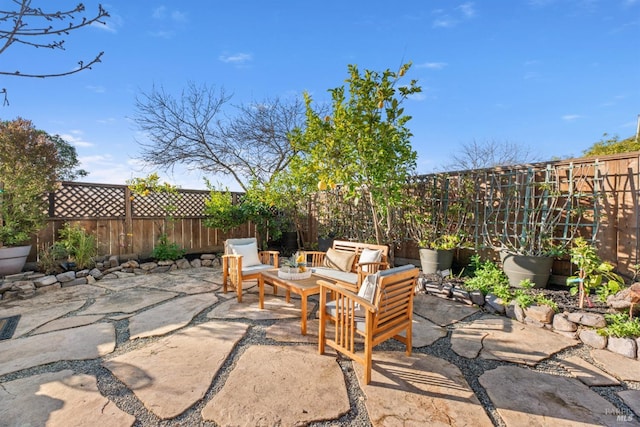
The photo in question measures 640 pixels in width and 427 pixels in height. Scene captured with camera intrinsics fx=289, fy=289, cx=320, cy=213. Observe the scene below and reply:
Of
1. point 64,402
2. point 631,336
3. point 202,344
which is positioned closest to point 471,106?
point 631,336

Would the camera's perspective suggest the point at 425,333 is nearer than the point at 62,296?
Yes

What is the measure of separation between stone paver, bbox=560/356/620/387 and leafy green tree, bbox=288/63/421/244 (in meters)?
2.50

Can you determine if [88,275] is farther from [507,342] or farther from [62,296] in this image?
[507,342]

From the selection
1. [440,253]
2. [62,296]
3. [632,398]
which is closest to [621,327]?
[632,398]

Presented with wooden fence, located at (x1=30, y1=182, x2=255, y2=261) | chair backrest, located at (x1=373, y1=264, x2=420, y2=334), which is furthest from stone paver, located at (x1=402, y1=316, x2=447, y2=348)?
wooden fence, located at (x1=30, y1=182, x2=255, y2=261)

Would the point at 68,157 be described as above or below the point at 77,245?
above

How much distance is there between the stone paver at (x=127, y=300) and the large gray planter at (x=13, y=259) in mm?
1763

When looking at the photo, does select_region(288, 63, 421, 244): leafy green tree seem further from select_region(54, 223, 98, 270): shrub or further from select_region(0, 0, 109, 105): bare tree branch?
select_region(54, 223, 98, 270): shrub

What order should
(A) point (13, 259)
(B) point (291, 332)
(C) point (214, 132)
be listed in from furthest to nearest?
(C) point (214, 132), (A) point (13, 259), (B) point (291, 332)

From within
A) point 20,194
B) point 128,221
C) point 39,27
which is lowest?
point 128,221

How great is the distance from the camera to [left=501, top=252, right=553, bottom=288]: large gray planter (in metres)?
3.63

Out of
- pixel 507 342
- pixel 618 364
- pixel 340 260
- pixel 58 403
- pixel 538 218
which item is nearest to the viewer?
pixel 58 403

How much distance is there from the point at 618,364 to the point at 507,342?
0.74 m

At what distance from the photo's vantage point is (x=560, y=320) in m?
2.85
